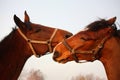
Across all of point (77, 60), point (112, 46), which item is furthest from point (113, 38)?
point (77, 60)

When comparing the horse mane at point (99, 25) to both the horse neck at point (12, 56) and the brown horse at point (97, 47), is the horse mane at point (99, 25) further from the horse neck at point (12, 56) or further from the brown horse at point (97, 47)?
the horse neck at point (12, 56)

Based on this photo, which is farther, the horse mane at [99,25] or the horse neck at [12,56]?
the horse neck at [12,56]

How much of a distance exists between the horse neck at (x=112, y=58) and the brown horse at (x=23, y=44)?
6.54 feet

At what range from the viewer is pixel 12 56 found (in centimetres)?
712

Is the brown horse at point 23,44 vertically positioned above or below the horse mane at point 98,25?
below

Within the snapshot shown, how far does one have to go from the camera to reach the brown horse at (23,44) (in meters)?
6.96

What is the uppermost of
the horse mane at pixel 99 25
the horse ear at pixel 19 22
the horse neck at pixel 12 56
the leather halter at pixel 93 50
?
the horse mane at pixel 99 25

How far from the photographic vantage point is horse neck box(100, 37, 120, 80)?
550 centimetres

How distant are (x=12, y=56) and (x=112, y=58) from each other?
3148mm

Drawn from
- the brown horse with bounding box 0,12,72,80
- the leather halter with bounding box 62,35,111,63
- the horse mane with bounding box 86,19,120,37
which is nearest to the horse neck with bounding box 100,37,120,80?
the leather halter with bounding box 62,35,111,63

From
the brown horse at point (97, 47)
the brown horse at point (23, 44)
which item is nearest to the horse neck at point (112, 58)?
the brown horse at point (97, 47)

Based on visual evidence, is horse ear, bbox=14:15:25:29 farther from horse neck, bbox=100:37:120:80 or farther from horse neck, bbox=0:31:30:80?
horse neck, bbox=100:37:120:80

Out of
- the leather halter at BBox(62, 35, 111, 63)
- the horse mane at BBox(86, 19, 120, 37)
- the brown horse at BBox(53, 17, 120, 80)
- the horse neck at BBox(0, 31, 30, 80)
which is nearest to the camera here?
the brown horse at BBox(53, 17, 120, 80)

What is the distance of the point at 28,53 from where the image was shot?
7445mm
